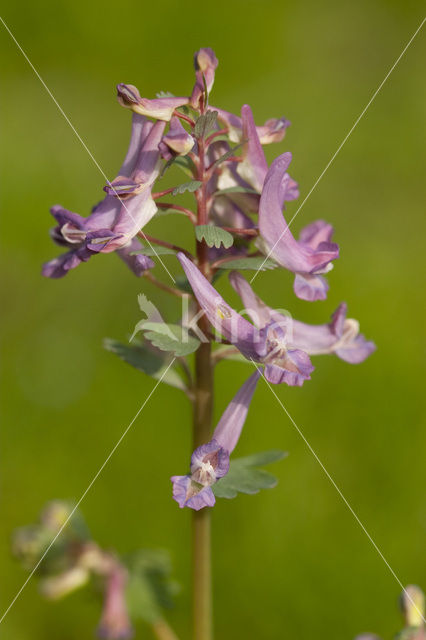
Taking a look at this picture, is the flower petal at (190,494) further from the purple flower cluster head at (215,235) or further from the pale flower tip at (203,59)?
the pale flower tip at (203,59)

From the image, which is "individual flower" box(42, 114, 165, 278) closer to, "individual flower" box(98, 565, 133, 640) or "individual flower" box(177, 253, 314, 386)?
"individual flower" box(177, 253, 314, 386)

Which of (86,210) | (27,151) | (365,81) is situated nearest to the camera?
(86,210)

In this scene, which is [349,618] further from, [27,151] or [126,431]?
[27,151]

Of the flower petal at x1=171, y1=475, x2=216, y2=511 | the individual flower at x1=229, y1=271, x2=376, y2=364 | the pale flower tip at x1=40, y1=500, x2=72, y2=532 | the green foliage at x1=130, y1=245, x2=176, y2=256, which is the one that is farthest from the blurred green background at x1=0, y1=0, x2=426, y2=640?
the green foliage at x1=130, y1=245, x2=176, y2=256

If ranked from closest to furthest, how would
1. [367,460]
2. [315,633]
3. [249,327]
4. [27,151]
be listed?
[249,327] < [315,633] < [367,460] < [27,151]

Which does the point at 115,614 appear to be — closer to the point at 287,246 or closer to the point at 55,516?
the point at 55,516

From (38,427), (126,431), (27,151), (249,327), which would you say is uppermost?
(249,327)

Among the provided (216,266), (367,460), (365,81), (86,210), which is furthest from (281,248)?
(365,81)
